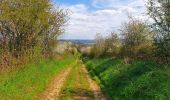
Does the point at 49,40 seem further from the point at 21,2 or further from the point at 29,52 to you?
the point at 21,2

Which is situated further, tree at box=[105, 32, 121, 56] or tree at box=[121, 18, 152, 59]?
tree at box=[105, 32, 121, 56]

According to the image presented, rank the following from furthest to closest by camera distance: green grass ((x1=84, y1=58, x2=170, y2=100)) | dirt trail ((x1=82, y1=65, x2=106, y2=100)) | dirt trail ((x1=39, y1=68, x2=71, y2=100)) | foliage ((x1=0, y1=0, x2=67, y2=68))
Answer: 1. foliage ((x1=0, y1=0, x2=67, y2=68))
2. dirt trail ((x1=82, y1=65, x2=106, y2=100))
3. dirt trail ((x1=39, y1=68, x2=71, y2=100))
4. green grass ((x1=84, y1=58, x2=170, y2=100))

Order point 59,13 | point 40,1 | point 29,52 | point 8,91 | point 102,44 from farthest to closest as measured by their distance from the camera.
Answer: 1. point 102,44
2. point 59,13
3. point 29,52
4. point 40,1
5. point 8,91

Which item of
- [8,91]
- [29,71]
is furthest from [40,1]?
[8,91]

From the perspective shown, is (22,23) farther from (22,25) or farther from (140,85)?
(140,85)

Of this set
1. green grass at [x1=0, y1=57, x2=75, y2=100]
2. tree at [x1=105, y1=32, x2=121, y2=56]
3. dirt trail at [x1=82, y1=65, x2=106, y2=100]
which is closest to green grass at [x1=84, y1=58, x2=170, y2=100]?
dirt trail at [x1=82, y1=65, x2=106, y2=100]

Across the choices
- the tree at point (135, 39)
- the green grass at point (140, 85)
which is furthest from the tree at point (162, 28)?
the tree at point (135, 39)

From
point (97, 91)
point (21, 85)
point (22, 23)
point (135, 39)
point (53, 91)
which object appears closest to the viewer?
point (21, 85)

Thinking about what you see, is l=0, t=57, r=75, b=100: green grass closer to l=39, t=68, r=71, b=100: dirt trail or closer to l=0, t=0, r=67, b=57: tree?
l=39, t=68, r=71, b=100: dirt trail

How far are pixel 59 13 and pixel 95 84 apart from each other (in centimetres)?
1677

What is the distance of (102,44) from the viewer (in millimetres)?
69688

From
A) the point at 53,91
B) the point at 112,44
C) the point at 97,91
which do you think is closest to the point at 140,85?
the point at 97,91

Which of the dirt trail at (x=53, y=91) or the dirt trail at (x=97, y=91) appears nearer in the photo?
the dirt trail at (x=53, y=91)

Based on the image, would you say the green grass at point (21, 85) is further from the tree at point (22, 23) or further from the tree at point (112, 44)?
the tree at point (112, 44)
